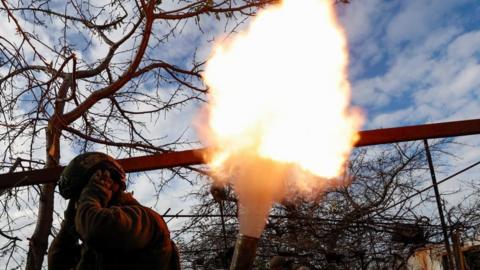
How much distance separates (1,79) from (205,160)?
3.35m

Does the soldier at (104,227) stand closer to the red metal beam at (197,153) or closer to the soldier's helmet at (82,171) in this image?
the soldier's helmet at (82,171)

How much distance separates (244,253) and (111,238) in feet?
2.17

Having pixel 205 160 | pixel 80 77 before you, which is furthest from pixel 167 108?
pixel 205 160

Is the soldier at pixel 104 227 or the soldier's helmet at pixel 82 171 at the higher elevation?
the soldier's helmet at pixel 82 171

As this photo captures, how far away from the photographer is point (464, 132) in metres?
4.41

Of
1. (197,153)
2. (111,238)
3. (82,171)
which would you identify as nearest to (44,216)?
(197,153)

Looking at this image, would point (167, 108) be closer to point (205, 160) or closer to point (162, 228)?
point (205, 160)

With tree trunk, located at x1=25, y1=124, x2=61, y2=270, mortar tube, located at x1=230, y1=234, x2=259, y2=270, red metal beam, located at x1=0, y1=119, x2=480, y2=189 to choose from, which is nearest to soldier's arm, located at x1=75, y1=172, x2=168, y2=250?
mortar tube, located at x1=230, y1=234, x2=259, y2=270

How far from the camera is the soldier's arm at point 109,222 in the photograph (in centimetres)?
196

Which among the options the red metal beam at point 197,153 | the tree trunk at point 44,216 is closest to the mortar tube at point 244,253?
the red metal beam at point 197,153

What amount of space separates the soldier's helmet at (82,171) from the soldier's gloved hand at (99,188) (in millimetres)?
35

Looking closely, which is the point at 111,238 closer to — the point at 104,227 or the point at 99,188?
the point at 104,227

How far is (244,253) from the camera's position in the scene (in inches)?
89.0

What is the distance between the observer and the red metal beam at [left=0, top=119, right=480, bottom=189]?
4422mm
